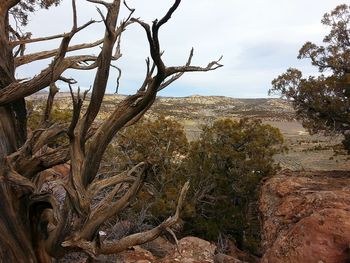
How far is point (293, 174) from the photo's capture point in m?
9.44

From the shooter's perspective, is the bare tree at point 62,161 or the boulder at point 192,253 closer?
the bare tree at point 62,161

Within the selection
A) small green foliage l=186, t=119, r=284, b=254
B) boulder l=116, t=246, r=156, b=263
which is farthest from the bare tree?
small green foliage l=186, t=119, r=284, b=254

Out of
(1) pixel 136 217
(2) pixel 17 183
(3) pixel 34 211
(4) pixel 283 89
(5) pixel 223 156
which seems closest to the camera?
(2) pixel 17 183

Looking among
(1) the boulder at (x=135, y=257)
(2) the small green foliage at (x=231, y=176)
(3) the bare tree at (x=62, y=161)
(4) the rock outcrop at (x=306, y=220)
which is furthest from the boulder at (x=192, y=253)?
(3) the bare tree at (x=62, y=161)

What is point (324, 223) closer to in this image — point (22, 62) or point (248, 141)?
point (22, 62)

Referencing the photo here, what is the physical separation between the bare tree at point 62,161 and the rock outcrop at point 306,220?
2423mm

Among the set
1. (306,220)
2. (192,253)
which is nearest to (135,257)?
(192,253)

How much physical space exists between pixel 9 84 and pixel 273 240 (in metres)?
4.94

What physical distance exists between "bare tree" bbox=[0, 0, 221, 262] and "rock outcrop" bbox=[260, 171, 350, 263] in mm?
2423

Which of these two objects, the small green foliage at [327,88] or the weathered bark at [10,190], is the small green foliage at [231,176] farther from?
the weathered bark at [10,190]

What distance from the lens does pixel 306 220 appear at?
6.29m

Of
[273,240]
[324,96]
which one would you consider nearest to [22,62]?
[273,240]

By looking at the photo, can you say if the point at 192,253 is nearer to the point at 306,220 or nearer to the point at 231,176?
the point at 306,220

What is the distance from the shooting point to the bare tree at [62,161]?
4.27 metres
